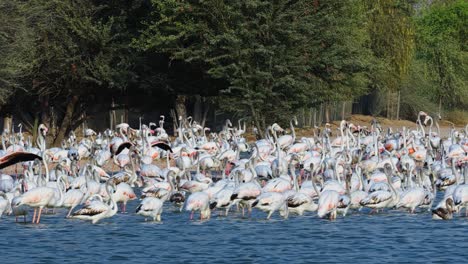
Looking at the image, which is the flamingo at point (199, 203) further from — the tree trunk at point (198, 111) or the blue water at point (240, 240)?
the tree trunk at point (198, 111)

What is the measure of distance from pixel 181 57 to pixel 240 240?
18615 mm

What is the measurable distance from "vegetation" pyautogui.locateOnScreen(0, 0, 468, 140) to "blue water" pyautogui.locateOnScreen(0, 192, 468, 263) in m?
12.6

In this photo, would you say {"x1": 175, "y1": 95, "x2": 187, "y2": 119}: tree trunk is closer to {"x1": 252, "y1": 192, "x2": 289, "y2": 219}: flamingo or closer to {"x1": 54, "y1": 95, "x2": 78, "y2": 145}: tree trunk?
{"x1": 54, "y1": 95, "x2": 78, "y2": 145}: tree trunk

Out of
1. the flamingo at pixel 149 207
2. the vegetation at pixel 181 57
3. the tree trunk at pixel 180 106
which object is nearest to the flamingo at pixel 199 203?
the flamingo at pixel 149 207

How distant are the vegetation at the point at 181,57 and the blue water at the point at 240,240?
12.6 meters

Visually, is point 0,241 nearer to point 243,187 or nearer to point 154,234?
point 154,234

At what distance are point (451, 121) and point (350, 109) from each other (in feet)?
18.1

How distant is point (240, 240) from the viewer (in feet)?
53.2

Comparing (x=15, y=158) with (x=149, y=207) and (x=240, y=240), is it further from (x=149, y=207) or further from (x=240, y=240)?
(x=240, y=240)

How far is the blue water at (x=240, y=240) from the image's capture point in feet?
48.5

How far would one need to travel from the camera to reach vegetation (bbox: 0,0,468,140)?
3359cm

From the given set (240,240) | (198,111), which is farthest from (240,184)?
(198,111)

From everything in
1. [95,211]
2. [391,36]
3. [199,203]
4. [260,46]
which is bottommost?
[95,211]

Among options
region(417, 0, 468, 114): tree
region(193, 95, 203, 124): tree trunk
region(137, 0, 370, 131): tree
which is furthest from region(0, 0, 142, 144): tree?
region(417, 0, 468, 114): tree
